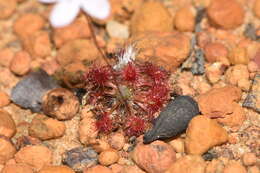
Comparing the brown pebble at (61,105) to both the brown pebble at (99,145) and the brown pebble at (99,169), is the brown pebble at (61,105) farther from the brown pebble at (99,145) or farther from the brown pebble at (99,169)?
the brown pebble at (99,169)

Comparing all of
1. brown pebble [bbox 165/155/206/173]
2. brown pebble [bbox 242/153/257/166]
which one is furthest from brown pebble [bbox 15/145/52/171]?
brown pebble [bbox 242/153/257/166]

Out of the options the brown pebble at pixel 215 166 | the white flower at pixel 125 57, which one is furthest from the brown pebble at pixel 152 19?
the brown pebble at pixel 215 166

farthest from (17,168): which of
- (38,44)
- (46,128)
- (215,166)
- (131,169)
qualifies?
(215,166)

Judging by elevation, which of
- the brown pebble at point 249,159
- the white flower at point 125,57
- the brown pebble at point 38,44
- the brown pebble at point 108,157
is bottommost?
the brown pebble at point 108,157

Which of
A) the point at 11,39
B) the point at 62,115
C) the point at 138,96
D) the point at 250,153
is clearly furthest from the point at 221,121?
the point at 11,39

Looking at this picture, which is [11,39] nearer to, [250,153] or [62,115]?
[62,115]

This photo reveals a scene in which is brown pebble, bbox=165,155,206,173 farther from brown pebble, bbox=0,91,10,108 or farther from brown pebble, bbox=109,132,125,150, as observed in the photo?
brown pebble, bbox=0,91,10,108
